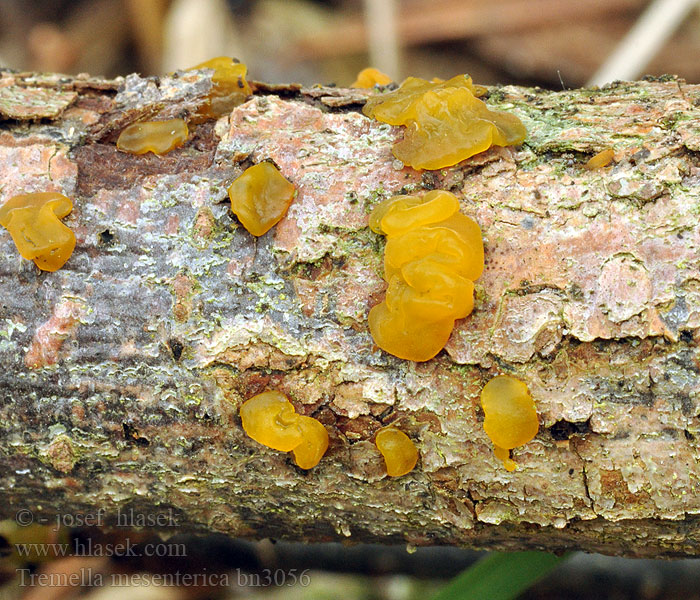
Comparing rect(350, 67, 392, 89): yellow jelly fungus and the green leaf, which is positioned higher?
rect(350, 67, 392, 89): yellow jelly fungus

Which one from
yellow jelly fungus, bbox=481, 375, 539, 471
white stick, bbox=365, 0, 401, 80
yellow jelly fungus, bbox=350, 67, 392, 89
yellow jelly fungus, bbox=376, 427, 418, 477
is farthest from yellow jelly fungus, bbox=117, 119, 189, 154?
white stick, bbox=365, 0, 401, 80

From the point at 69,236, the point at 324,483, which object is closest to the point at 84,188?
the point at 69,236

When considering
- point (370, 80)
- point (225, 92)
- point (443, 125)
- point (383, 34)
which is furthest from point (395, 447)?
point (383, 34)

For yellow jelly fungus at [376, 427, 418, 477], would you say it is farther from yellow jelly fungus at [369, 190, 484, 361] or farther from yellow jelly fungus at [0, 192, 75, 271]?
yellow jelly fungus at [0, 192, 75, 271]

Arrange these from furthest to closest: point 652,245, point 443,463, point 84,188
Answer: point 84,188, point 443,463, point 652,245

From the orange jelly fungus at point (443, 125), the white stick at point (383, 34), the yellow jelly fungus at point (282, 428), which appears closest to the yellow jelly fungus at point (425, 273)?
the orange jelly fungus at point (443, 125)

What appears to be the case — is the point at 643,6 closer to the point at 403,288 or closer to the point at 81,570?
the point at 403,288

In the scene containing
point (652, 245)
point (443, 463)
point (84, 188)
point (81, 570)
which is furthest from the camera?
point (81, 570)
